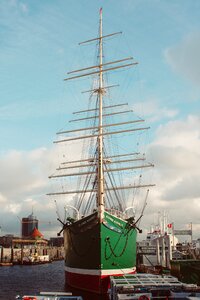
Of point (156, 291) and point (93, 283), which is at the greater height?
point (156, 291)

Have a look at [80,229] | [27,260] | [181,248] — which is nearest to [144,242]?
[181,248]

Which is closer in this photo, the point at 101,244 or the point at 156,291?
the point at 156,291

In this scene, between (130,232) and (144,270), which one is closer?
(130,232)

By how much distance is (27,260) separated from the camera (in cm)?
9612

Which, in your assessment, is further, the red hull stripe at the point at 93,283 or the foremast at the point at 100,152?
the foremast at the point at 100,152

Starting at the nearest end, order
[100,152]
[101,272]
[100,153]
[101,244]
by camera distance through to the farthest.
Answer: [101,272]
[101,244]
[100,153]
[100,152]

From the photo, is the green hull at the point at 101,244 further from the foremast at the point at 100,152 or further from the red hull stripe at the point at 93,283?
the foremast at the point at 100,152

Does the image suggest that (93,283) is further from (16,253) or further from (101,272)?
(16,253)

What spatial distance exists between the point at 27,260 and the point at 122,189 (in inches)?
2314

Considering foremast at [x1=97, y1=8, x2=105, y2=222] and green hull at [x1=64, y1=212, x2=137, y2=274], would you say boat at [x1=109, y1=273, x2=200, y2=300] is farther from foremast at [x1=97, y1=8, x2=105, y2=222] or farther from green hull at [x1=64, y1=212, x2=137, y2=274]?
foremast at [x1=97, y1=8, x2=105, y2=222]

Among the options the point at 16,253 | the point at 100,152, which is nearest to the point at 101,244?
the point at 100,152

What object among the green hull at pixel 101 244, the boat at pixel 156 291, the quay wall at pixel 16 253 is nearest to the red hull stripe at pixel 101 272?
the green hull at pixel 101 244

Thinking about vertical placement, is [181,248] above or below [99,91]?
below

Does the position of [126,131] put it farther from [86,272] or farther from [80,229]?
[86,272]
